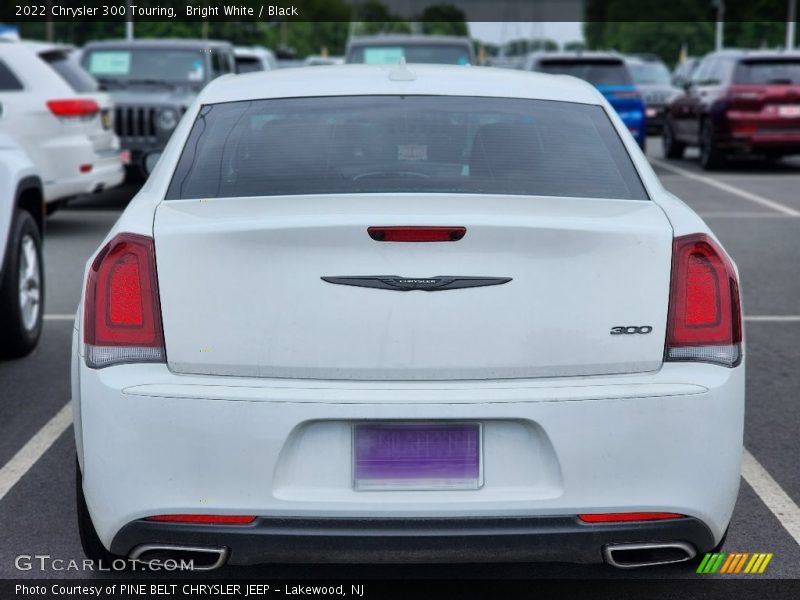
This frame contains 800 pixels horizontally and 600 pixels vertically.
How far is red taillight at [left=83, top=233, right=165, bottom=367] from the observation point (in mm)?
3539

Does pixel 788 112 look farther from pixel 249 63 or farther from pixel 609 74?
pixel 249 63

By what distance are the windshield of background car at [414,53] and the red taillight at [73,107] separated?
21.9ft

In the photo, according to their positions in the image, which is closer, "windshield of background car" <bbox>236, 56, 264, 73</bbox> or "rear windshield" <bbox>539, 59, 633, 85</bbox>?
"rear windshield" <bbox>539, 59, 633, 85</bbox>

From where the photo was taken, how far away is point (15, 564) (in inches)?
168

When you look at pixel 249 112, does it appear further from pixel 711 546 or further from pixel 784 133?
pixel 784 133

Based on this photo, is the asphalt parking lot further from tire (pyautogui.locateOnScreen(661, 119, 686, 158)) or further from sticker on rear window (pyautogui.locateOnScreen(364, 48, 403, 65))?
tire (pyautogui.locateOnScreen(661, 119, 686, 158))

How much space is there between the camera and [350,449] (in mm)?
3414

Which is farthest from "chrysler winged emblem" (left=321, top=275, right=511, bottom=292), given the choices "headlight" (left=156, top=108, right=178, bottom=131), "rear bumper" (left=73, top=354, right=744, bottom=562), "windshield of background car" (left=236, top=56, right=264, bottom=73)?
"windshield of background car" (left=236, top=56, right=264, bottom=73)

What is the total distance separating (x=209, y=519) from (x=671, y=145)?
21.9m

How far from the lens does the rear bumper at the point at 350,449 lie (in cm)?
340

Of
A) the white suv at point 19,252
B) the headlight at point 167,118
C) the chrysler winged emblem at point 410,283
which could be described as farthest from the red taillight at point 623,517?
the headlight at point 167,118

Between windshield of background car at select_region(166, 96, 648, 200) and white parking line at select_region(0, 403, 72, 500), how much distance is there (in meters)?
1.66

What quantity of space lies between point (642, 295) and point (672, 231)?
0.22 m

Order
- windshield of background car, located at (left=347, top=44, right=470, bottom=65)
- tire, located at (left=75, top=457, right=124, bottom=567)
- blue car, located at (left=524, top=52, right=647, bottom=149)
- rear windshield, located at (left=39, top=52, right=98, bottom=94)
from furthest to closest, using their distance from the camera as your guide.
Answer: blue car, located at (left=524, top=52, right=647, bottom=149)
windshield of background car, located at (left=347, top=44, right=470, bottom=65)
rear windshield, located at (left=39, top=52, right=98, bottom=94)
tire, located at (left=75, top=457, right=124, bottom=567)
